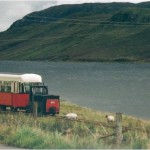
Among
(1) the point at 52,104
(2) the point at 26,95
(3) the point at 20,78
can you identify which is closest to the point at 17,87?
(3) the point at 20,78

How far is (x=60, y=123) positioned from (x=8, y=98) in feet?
39.9

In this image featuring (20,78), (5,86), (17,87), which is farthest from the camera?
(5,86)

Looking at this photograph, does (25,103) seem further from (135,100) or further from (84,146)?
(135,100)

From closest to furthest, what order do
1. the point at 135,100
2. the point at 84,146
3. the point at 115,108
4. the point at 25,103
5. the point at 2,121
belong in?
the point at 84,146 → the point at 2,121 → the point at 25,103 → the point at 115,108 → the point at 135,100

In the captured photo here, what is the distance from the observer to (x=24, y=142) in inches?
838

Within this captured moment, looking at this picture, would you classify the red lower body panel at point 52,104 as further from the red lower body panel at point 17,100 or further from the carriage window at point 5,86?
the carriage window at point 5,86

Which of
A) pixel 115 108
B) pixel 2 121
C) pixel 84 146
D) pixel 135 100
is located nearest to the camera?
pixel 84 146

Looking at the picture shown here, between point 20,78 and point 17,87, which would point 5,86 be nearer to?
point 17,87

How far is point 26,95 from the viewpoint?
39.5 m

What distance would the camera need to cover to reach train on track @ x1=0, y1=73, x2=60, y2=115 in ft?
127

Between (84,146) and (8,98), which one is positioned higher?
(8,98)

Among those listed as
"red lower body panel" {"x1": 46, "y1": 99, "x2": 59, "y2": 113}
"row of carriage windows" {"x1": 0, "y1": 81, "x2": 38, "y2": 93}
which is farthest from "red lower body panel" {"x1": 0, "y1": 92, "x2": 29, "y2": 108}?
"red lower body panel" {"x1": 46, "y1": 99, "x2": 59, "y2": 113}

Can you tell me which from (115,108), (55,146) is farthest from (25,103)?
(115,108)

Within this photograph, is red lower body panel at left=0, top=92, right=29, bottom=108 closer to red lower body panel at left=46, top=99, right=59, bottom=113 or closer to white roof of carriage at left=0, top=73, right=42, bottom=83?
white roof of carriage at left=0, top=73, right=42, bottom=83
